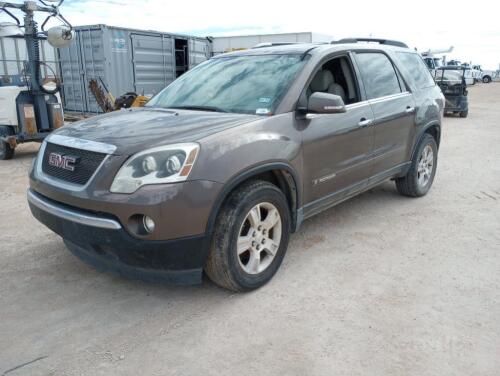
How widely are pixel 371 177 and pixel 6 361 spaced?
137 inches

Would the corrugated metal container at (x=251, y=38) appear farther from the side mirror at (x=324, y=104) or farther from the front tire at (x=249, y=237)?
the front tire at (x=249, y=237)

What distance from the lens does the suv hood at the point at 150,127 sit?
2914 millimetres

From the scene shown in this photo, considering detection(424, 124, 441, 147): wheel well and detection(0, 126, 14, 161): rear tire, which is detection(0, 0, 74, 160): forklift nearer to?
detection(0, 126, 14, 161): rear tire

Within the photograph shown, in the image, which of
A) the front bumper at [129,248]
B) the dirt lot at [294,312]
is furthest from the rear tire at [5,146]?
the front bumper at [129,248]

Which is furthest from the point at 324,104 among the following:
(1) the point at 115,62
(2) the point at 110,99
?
(1) the point at 115,62

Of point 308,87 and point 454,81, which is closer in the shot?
point 308,87

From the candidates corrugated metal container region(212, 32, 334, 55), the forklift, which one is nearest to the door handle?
the forklift

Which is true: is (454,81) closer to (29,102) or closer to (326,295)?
(29,102)

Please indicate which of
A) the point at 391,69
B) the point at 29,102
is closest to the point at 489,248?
the point at 391,69

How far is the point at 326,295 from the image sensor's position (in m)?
3.32

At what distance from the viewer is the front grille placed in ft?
9.53

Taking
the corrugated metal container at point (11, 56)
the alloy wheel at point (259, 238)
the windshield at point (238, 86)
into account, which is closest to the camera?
the alloy wheel at point (259, 238)

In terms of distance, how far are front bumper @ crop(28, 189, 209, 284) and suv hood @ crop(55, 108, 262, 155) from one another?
482 mm

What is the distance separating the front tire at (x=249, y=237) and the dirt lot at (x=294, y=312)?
6.9 inches
